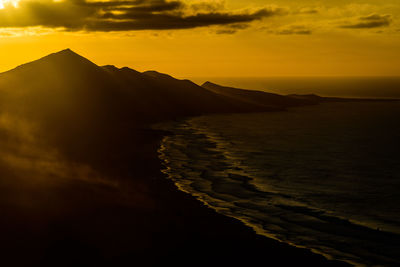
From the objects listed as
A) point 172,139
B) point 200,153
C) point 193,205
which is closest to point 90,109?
point 172,139

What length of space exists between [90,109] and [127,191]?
6360cm

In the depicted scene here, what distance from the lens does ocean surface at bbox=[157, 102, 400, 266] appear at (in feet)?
96.3

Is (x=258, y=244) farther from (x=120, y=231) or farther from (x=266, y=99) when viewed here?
(x=266, y=99)

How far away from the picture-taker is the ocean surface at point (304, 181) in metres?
29.4

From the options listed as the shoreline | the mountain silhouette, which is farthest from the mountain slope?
the shoreline

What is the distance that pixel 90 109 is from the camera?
99.2 metres

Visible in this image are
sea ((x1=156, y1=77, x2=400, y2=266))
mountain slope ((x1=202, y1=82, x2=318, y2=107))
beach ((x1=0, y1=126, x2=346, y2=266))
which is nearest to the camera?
beach ((x1=0, y1=126, x2=346, y2=266))

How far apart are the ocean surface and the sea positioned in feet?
0.21

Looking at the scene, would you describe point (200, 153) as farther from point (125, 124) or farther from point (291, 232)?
point (125, 124)

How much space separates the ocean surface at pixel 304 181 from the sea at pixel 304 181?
0.06 metres

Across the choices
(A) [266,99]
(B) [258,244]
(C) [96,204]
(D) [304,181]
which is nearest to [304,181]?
(D) [304,181]

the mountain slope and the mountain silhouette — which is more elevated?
the mountain slope

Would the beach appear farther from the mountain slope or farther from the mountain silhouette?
the mountain slope

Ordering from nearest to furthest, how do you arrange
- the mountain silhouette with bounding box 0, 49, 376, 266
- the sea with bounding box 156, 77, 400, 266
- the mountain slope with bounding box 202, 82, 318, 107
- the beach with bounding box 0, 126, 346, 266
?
1. the beach with bounding box 0, 126, 346, 266
2. the mountain silhouette with bounding box 0, 49, 376, 266
3. the sea with bounding box 156, 77, 400, 266
4. the mountain slope with bounding box 202, 82, 318, 107
